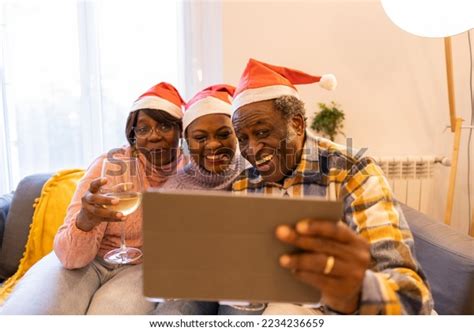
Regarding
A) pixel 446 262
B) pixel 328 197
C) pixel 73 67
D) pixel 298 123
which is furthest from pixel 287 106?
pixel 73 67

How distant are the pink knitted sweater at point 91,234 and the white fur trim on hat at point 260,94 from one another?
0.41 metres

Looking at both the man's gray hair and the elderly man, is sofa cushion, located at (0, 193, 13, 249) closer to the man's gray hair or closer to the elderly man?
the elderly man

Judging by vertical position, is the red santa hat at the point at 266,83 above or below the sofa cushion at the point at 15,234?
above

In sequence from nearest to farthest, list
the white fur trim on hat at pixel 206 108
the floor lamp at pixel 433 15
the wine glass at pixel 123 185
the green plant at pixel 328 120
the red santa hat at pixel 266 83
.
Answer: the wine glass at pixel 123 185
the red santa hat at pixel 266 83
the white fur trim on hat at pixel 206 108
the floor lamp at pixel 433 15
the green plant at pixel 328 120

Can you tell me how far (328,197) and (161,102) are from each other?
0.69 m

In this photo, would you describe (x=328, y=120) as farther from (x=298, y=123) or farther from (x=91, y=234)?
(x=91, y=234)

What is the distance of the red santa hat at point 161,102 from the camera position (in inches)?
48.2

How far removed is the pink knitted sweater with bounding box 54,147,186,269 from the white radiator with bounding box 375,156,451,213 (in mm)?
1213

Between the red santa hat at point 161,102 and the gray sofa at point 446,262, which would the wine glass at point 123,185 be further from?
the gray sofa at point 446,262

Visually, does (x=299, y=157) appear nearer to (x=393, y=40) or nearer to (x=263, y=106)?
(x=263, y=106)

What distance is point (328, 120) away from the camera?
1.83 metres

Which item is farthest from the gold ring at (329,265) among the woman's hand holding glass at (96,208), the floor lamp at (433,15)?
the floor lamp at (433,15)

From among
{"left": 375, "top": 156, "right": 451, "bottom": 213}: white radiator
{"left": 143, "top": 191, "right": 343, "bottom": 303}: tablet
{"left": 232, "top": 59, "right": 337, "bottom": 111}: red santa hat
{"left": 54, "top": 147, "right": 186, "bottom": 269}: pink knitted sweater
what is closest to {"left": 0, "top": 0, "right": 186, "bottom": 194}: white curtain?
{"left": 54, "top": 147, "right": 186, "bottom": 269}: pink knitted sweater

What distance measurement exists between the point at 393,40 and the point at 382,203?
1.44 m
